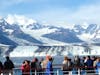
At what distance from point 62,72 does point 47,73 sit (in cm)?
91

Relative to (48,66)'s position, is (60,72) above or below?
below

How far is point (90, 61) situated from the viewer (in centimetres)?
3522

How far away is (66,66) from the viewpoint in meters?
33.7

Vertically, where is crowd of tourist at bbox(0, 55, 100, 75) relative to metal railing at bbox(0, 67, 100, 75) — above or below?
above

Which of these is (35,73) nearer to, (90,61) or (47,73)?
(47,73)

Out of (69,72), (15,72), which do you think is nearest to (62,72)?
(69,72)

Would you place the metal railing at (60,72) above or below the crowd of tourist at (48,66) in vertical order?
below

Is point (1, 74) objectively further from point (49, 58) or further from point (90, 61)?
point (90, 61)

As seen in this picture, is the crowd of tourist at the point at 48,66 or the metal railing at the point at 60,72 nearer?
the metal railing at the point at 60,72

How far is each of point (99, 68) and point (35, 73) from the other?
Answer: 13.0ft

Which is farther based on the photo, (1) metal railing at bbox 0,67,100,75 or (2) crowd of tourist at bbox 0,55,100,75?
(2) crowd of tourist at bbox 0,55,100,75

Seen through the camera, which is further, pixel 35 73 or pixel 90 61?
pixel 90 61

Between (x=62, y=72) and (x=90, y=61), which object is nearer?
(x=62, y=72)

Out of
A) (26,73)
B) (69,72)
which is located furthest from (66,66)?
(26,73)
